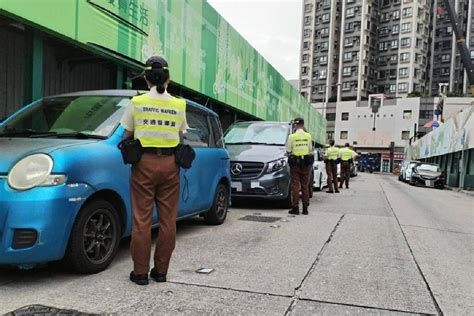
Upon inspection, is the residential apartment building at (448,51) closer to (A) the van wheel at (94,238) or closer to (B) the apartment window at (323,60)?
(B) the apartment window at (323,60)

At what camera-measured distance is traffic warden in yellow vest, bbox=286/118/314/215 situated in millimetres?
8555

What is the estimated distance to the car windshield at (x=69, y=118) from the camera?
461 centimetres

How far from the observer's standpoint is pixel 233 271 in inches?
176

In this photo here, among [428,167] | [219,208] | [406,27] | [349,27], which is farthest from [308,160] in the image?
[349,27]

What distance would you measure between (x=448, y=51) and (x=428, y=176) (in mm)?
79136

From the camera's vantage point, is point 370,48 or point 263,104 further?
point 370,48

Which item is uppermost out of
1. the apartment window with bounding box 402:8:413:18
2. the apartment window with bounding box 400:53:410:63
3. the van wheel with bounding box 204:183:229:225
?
the apartment window with bounding box 402:8:413:18

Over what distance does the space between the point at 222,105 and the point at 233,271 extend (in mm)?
11395

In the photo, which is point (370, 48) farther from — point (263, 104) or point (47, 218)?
point (47, 218)

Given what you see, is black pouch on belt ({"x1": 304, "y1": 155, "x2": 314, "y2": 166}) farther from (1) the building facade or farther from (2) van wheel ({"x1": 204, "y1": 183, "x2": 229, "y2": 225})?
(1) the building facade

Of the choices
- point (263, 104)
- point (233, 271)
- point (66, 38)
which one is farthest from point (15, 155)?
point (263, 104)

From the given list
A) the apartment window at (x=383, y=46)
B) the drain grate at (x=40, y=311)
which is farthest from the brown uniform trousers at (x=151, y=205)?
the apartment window at (x=383, y=46)

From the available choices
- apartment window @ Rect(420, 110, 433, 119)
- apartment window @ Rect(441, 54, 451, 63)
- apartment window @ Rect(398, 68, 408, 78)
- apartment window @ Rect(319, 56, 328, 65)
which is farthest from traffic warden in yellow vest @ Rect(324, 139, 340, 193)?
apartment window @ Rect(441, 54, 451, 63)

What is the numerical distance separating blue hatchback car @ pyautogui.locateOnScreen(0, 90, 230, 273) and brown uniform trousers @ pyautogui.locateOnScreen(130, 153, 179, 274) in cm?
41
